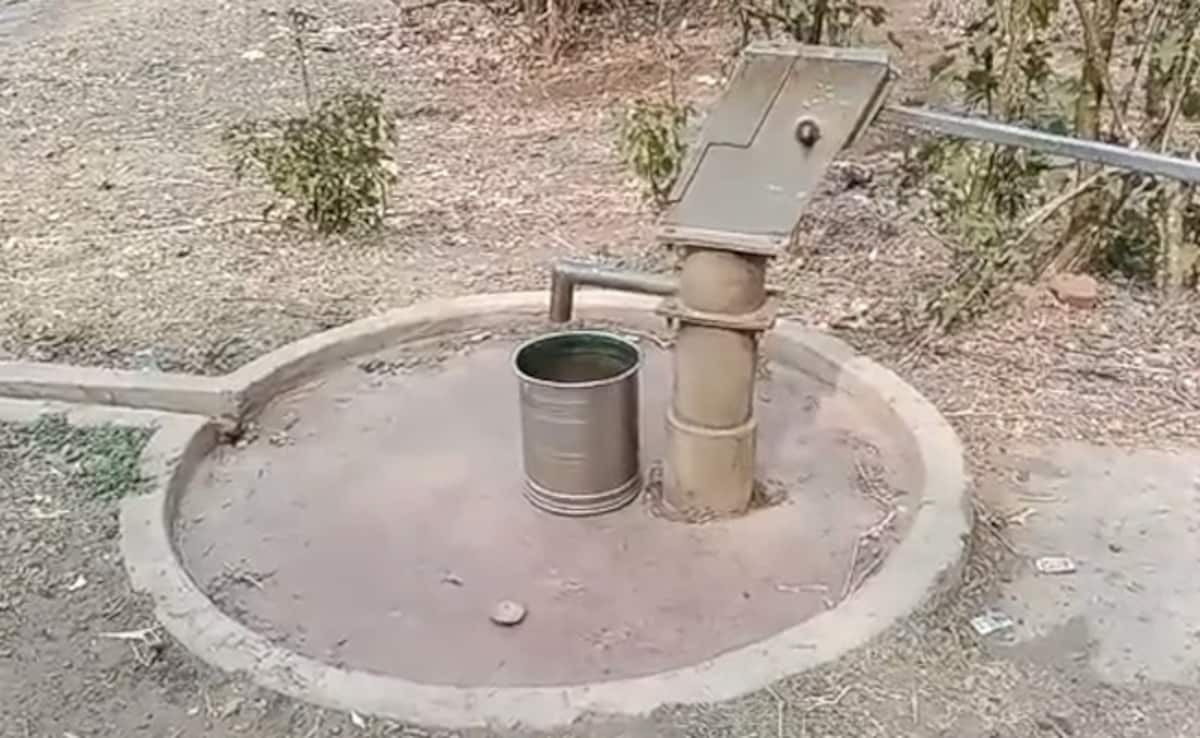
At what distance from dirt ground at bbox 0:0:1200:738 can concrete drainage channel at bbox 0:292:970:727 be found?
0.04 metres

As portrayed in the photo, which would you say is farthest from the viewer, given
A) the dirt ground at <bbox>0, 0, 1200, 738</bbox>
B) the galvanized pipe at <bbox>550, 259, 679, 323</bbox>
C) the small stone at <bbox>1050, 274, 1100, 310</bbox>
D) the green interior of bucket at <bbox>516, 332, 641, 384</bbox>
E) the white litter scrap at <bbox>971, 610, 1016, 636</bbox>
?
the small stone at <bbox>1050, 274, 1100, 310</bbox>

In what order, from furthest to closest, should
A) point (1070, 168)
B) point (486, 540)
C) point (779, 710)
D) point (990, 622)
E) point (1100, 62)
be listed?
point (1070, 168), point (1100, 62), point (486, 540), point (990, 622), point (779, 710)

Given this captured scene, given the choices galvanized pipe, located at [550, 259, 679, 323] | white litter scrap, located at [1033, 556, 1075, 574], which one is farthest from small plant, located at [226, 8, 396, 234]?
white litter scrap, located at [1033, 556, 1075, 574]

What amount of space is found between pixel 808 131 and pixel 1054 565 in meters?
0.99

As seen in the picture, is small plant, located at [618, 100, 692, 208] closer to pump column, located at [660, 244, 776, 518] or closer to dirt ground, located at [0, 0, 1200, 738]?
dirt ground, located at [0, 0, 1200, 738]

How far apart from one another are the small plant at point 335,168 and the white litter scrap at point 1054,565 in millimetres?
2294

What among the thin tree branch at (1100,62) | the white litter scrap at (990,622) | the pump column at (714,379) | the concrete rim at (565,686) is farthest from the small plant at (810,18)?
the white litter scrap at (990,622)

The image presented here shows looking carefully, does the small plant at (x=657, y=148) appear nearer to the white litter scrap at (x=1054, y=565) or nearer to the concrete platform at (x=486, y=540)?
the concrete platform at (x=486, y=540)

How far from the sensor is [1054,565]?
2877mm

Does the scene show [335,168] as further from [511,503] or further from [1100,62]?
[1100,62]

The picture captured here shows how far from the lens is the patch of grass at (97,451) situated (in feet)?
10.1

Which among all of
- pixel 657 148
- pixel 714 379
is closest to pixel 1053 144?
pixel 714 379

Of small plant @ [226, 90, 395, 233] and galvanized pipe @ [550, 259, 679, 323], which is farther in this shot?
small plant @ [226, 90, 395, 233]

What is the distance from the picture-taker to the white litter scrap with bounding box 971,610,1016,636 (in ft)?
8.73
